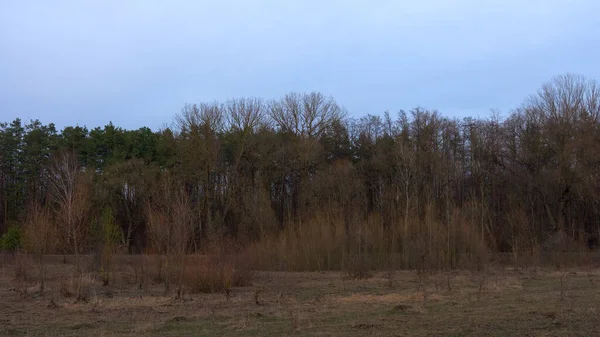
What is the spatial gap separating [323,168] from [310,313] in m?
40.2

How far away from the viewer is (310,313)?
12977 mm

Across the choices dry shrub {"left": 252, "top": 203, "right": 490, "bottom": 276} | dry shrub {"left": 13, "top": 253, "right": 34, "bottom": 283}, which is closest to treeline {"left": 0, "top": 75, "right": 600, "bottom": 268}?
dry shrub {"left": 252, "top": 203, "right": 490, "bottom": 276}

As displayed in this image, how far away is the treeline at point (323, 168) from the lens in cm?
4466

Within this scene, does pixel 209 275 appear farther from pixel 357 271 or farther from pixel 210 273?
pixel 357 271

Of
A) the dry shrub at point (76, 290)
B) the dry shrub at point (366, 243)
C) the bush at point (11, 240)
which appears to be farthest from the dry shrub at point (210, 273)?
the bush at point (11, 240)

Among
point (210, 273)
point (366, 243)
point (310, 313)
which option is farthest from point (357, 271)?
point (310, 313)

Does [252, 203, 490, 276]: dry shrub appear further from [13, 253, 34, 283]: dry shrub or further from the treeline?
[13, 253, 34, 283]: dry shrub

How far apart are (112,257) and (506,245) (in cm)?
2995

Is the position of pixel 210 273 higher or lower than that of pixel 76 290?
higher

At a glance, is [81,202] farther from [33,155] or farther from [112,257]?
[33,155]

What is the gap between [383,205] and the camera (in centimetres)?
4266

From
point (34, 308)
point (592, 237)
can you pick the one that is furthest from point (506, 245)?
point (34, 308)

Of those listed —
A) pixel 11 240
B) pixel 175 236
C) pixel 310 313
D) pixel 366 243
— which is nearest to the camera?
pixel 310 313

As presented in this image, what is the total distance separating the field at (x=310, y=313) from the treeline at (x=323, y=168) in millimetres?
19969
